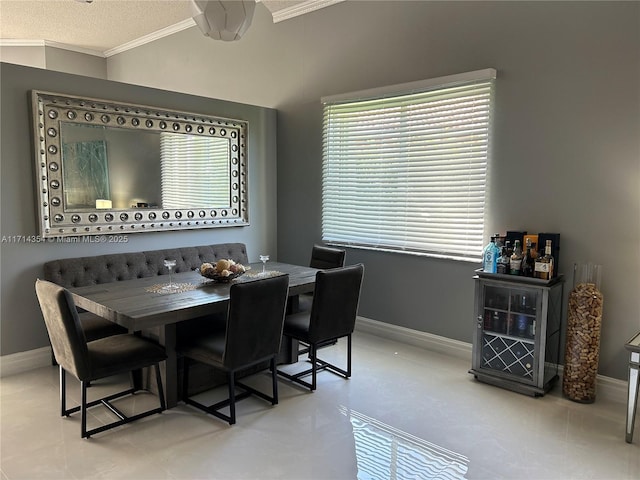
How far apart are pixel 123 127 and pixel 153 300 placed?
6.18 ft

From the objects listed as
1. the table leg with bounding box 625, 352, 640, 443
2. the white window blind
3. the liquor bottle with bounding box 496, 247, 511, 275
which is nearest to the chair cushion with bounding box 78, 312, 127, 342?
the white window blind

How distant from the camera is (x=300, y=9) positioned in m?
4.79

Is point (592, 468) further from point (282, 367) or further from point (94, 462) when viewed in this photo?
point (94, 462)

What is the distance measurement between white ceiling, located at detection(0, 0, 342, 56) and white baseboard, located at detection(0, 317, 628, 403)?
321cm

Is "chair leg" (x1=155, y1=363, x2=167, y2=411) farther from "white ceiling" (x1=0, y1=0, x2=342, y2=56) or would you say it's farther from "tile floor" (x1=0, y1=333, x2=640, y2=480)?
"white ceiling" (x1=0, y1=0, x2=342, y2=56)

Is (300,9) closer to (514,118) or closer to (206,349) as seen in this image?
(514,118)

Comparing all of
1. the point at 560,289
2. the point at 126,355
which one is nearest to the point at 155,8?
the point at 126,355

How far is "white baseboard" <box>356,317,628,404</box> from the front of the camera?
3.09m

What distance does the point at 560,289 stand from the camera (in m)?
3.24

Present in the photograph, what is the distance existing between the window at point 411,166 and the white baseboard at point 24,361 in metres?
2.71

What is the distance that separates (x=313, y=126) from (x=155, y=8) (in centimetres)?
236

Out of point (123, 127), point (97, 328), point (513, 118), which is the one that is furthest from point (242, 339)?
point (513, 118)

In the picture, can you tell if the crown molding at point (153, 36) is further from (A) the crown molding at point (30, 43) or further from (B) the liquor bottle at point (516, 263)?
(B) the liquor bottle at point (516, 263)

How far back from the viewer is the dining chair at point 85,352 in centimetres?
244
